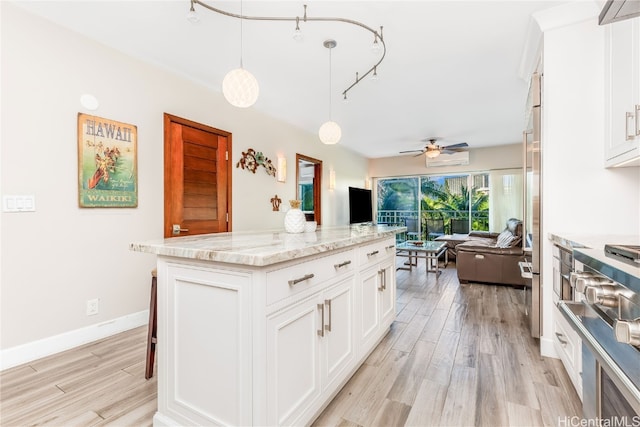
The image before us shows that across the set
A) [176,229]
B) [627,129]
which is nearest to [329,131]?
[176,229]

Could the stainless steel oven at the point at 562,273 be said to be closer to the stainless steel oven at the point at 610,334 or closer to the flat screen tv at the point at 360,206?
the stainless steel oven at the point at 610,334

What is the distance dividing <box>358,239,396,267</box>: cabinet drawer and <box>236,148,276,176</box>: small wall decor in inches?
89.5

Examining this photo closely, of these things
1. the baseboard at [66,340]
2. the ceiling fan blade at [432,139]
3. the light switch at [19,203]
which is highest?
the ceiling fan blade at [432,139]

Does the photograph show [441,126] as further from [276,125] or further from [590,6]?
[590,6]

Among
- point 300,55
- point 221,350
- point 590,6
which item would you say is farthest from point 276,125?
point 221,350

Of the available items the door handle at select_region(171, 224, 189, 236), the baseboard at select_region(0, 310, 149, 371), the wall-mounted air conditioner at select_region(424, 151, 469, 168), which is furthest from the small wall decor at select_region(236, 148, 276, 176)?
the wall-mounted air conditioner at select_region(424, 151, 469, 168)

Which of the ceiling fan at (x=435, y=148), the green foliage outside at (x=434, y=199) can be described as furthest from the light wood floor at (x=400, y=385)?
the green foliage outside at (x=434, y=199)

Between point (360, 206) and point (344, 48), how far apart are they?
14.7 feet

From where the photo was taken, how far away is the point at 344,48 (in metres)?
2.66

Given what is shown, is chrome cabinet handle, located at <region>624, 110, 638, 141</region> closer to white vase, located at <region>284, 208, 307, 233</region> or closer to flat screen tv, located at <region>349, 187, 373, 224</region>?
white vase, located at <region>284, 208, 307, 233</region>

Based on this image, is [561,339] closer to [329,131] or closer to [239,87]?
[329,131]

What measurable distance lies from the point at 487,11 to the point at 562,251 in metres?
1.76

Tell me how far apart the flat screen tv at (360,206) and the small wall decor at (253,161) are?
2.55m

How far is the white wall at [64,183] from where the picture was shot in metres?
2.08
